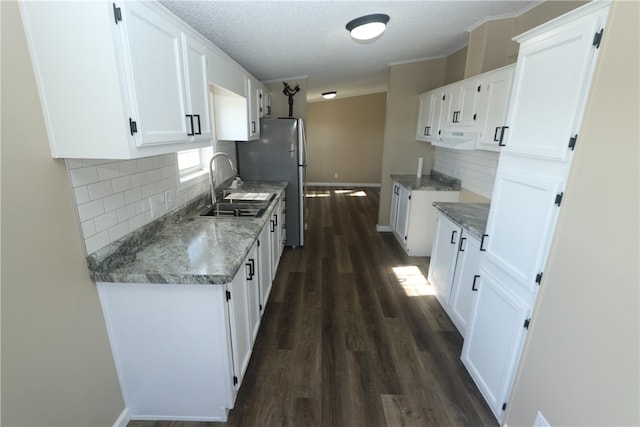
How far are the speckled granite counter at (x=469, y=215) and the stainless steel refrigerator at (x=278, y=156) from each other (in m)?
1.81

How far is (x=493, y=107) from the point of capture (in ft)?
8.45

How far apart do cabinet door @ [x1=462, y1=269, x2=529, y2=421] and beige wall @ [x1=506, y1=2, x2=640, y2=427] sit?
22 centimetres

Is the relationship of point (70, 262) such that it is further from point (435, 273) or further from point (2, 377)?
point (435, 273)

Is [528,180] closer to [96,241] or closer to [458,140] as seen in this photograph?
[458,140]

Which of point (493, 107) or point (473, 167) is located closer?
point (493, 107)

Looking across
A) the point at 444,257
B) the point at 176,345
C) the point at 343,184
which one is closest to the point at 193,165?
the point at 176,345

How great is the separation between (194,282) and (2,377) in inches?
26.7

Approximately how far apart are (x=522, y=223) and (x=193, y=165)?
261cm

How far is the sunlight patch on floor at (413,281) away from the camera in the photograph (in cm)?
311

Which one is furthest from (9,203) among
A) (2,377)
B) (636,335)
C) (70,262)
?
(636,335)

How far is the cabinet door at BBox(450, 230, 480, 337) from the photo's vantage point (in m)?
2.17

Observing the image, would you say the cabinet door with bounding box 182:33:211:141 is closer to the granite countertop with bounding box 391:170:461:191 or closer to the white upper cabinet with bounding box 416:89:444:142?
the granite countertop with bounding box 391:170:461:191

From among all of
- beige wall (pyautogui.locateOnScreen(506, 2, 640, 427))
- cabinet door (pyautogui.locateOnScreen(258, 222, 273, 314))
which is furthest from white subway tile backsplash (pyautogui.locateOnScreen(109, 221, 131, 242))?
beige wall (pyautogui.locateOnScreen(506, 2, 640, 427))

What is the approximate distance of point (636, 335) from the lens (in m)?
0.97
